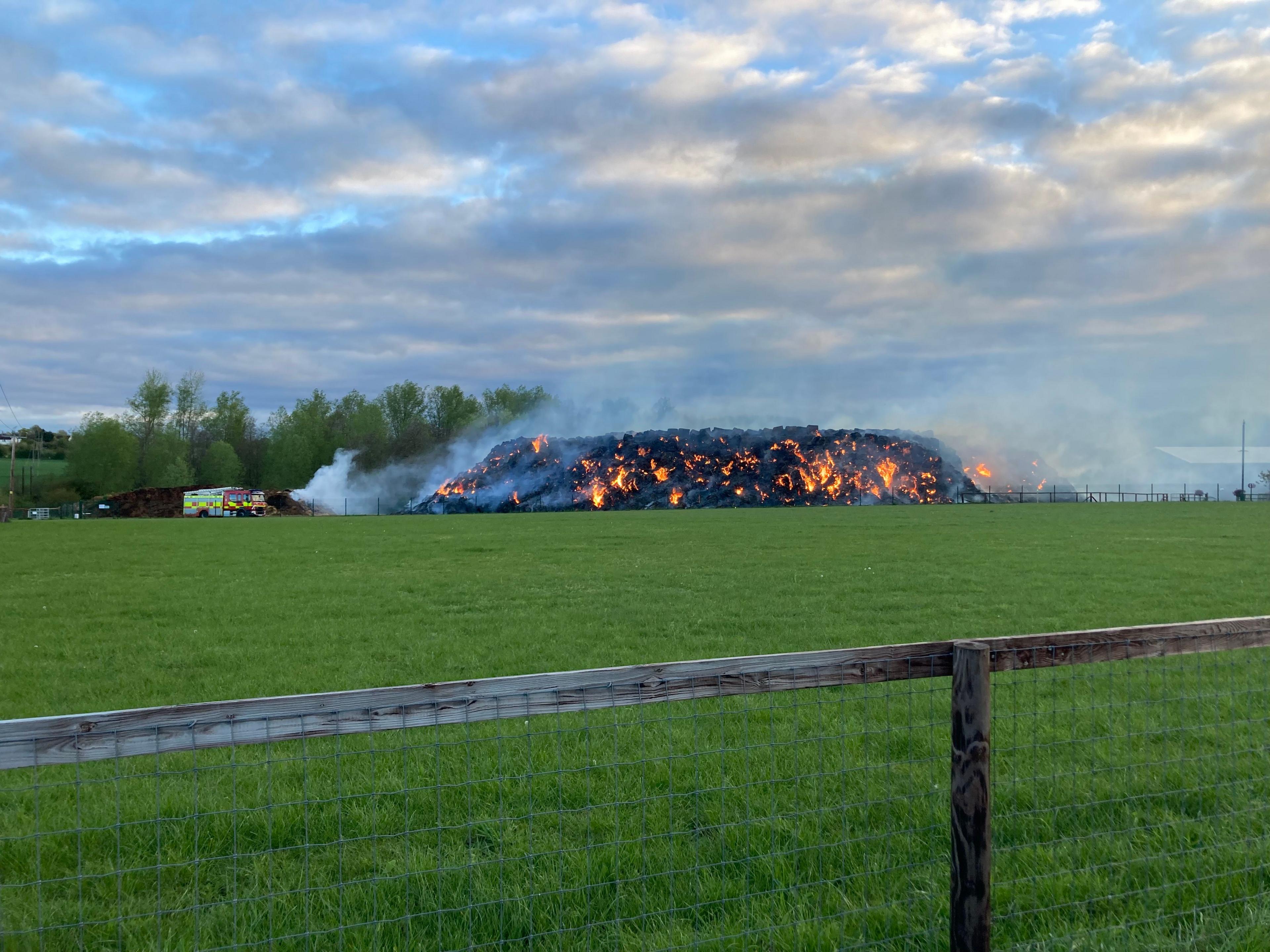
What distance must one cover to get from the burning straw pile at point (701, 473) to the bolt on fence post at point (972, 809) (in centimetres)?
8959

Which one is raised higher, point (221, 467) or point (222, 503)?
point (221, 467)

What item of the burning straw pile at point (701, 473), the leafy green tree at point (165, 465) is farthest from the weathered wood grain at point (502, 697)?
the leafy green tree at point (165, 465)

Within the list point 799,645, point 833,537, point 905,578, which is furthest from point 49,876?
point 833,537

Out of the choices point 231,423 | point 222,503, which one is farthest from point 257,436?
point 222,503

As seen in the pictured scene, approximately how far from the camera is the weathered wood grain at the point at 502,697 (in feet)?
10.7

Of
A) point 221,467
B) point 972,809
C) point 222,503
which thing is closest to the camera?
point 972,809

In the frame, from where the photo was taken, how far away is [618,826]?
18.7ft

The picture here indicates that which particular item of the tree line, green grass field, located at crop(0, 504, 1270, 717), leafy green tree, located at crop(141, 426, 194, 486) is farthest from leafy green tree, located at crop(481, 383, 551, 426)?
green grass field, located at crop(0, 504, 1270, 717)

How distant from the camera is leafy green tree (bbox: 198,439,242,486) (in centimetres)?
11575

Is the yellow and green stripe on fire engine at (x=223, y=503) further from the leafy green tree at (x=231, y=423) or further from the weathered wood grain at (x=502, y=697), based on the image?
the weathered wood grain at (x=502, y=697)

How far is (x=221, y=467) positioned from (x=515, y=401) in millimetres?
46382

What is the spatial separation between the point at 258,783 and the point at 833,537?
30.4 metres

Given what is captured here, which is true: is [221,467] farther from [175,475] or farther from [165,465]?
[175,475]

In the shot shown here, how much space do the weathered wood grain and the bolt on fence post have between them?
212 mm
